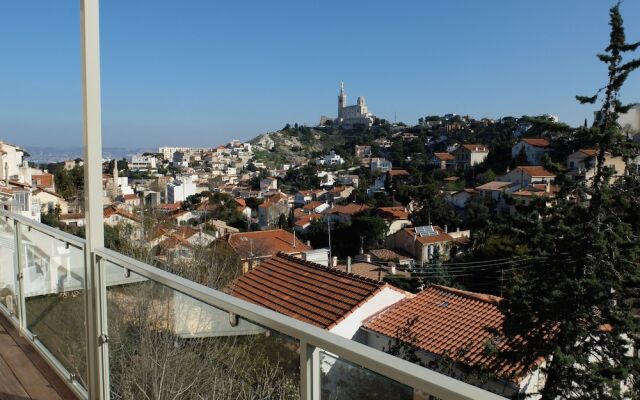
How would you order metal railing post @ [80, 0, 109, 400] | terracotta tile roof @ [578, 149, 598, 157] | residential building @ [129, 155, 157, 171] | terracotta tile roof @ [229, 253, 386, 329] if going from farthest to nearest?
A: residential building @ [129, 155, 157, 171] → terracotta tile roof @ [578, 149, 598, 157] → terracotta tile roof @ [229, 253, 386, 329] → metal railing post @ [80, 0, 109, 400]

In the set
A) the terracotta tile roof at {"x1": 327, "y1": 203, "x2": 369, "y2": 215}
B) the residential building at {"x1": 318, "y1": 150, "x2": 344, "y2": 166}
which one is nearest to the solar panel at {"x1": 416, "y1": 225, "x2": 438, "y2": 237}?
the terracotta tile roof at {"x1": 327, "y1": 203, "x2": 369, "y2": 215}

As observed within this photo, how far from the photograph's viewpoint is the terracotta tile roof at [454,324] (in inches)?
406

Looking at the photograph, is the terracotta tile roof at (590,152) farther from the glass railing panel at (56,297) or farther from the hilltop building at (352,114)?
the hilltop building at (352,114)

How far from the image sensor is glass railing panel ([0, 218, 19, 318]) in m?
2.83

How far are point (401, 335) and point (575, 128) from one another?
25.1 ft

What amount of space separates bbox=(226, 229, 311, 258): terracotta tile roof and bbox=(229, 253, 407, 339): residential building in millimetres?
10659

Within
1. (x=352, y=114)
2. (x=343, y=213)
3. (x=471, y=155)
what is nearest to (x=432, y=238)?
(x=343, y=213)

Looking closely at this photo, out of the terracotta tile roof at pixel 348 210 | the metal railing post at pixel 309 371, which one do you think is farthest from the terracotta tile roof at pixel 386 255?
the metal railing post at pixel 309 371

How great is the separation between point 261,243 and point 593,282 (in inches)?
683

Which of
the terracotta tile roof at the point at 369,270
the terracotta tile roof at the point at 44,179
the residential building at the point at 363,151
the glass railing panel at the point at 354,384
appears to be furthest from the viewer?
the residential building at the point at 363,151

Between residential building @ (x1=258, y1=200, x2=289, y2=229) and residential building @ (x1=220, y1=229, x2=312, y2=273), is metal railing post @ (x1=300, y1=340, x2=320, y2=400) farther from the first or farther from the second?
residential building @ (x1=258, y1=200, x2=289, y2=229)

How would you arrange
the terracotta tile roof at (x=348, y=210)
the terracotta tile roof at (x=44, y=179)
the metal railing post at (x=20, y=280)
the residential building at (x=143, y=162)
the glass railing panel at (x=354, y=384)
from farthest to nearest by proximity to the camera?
the residential building at (x=143, y=162) → the terracotta tile roof at (x=348, y=210) → the terracotta tile roof at (x=44, y=179) → the metal railing post at (x=20, y=280) → the glass railing panel at (x=354, y=384)

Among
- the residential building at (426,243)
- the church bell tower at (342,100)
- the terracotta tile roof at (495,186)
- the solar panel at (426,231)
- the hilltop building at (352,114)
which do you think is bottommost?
the residential building at (426,243)

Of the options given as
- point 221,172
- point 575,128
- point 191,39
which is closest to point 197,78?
point 191,39
